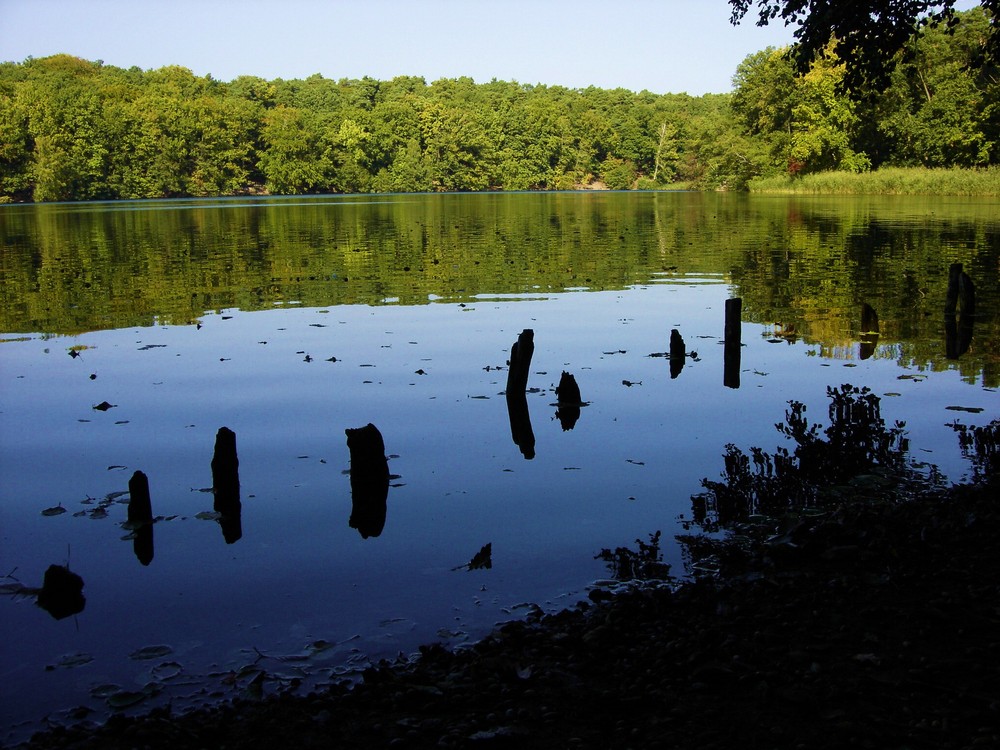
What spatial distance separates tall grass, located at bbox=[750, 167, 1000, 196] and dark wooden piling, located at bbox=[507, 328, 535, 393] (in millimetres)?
85602

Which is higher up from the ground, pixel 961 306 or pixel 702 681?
pixel 961 306

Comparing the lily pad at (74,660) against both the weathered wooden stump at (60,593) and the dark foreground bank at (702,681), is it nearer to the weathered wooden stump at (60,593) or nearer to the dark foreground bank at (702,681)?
the weathered wooden stump at (60,593)

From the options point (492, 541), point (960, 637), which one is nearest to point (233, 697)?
point (492, 541)

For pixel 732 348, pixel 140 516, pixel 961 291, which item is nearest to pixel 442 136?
pixel 961 291

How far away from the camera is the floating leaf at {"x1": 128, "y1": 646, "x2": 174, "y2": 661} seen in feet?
25.7

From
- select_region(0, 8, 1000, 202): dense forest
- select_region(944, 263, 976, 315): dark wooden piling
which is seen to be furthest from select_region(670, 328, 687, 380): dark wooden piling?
select_region(0, 8, 1000, 202): dense forest

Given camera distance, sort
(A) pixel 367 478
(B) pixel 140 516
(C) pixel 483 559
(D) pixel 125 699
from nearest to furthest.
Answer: (D) pixel 125 699
(C) pixel 483 559
(B) pixel 140 516
(A) pixel 367 478

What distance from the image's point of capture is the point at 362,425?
1460 centimetres

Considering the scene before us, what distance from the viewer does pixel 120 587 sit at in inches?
364

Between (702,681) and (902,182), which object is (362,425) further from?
(902,182)

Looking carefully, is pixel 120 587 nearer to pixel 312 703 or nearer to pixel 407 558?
pixel 407 558

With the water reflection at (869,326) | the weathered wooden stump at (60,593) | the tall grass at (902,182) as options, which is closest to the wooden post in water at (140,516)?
the weathered wooden stump at (60,593)

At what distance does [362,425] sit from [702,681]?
892cm

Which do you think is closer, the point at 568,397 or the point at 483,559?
the point at 483,559
